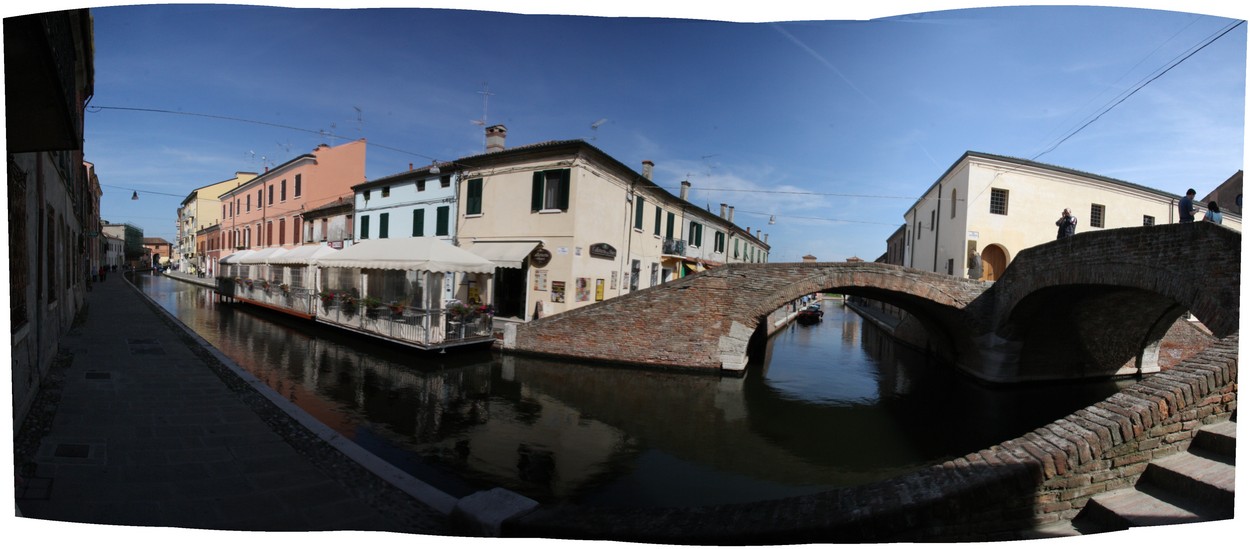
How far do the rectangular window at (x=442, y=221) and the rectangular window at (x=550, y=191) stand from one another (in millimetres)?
1868

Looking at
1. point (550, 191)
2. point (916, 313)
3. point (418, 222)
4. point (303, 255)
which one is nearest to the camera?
point (418, 222)

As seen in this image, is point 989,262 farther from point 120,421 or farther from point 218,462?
point 120,421

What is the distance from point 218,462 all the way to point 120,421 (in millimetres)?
1569

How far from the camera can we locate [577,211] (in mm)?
11188

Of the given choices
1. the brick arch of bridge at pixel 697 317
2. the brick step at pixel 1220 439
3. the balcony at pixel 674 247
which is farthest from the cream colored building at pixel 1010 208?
the balcony at pixel 674 247

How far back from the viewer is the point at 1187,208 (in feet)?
15.2

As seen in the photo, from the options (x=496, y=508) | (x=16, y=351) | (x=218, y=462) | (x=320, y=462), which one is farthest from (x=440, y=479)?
(x=16, y=351)

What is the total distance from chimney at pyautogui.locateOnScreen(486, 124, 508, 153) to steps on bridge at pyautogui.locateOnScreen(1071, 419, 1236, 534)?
17.5 ft

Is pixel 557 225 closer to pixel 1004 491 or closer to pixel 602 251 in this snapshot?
pixel 602 251

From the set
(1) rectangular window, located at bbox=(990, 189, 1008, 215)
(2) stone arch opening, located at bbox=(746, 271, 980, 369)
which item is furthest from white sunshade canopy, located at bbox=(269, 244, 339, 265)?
(1) rectangular window, located at bbox=(990, 189, 1008, 215)

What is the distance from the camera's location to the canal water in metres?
5.69

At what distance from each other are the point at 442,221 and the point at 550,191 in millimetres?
2463

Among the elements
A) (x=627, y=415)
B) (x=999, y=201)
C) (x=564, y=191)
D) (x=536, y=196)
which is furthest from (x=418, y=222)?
(x=999, y=201)

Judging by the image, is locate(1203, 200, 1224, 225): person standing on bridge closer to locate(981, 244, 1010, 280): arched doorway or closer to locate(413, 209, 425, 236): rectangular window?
locate(981, 244, 1010, 280): arched doorway
